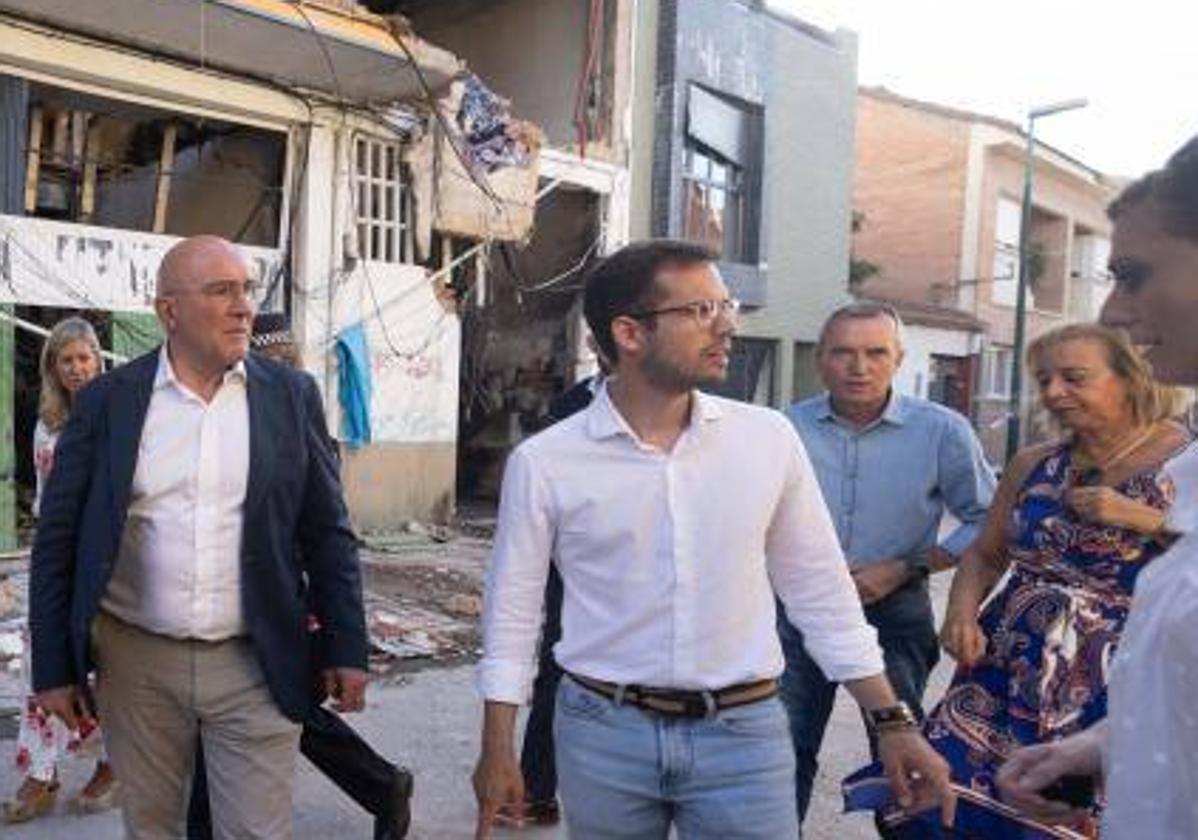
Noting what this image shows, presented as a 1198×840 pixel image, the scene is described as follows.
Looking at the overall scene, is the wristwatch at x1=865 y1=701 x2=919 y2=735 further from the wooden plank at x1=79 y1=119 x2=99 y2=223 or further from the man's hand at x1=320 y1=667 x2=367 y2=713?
the wooden plank at x1=79 y1=119 x2=99 y2=223

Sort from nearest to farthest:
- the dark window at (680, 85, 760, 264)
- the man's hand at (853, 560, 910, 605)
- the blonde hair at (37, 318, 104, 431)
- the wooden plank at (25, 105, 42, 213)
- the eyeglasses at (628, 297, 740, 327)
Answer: the eyeglasses at (628, 297, 740, 327) → the man's hand at (853, 560, 910, 605) → the blonde hair at (37, 318, 104, 431) → the wooden plank at (25, 105, 42, 213) → the dark window at (680, 85, 760, 264)

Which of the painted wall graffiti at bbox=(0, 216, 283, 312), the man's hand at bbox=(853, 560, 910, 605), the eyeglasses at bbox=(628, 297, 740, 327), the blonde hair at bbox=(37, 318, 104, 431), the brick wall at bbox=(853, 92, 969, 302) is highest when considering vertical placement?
the brick wall at bbox=(853, 92, 969, 302)

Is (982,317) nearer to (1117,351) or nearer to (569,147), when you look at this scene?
(569,147)

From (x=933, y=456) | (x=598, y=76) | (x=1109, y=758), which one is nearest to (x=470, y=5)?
(x=598, y=76)

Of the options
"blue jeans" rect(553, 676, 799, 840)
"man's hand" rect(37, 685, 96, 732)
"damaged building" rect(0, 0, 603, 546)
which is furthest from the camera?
"damaged building" rect(0, 0, 603, 546)

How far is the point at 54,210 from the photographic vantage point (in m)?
10.8

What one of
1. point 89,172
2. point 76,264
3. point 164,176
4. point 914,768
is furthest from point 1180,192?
point 89,172

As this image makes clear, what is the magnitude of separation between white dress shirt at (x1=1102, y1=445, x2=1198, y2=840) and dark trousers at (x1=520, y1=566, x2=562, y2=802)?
3.23 metres

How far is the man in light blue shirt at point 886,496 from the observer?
3953 mm

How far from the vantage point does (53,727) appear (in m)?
4.52

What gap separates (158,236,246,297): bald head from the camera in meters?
3.21

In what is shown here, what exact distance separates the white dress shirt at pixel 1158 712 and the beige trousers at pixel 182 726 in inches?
91.2

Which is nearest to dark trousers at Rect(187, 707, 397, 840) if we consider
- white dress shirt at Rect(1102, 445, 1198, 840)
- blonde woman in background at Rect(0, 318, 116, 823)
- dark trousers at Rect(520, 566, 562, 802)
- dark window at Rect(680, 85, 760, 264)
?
dark trousers at Rect(520, 566, 562, 802)

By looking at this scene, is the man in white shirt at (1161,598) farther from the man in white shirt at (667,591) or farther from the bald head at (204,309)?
A: the bald head at (204,309)
